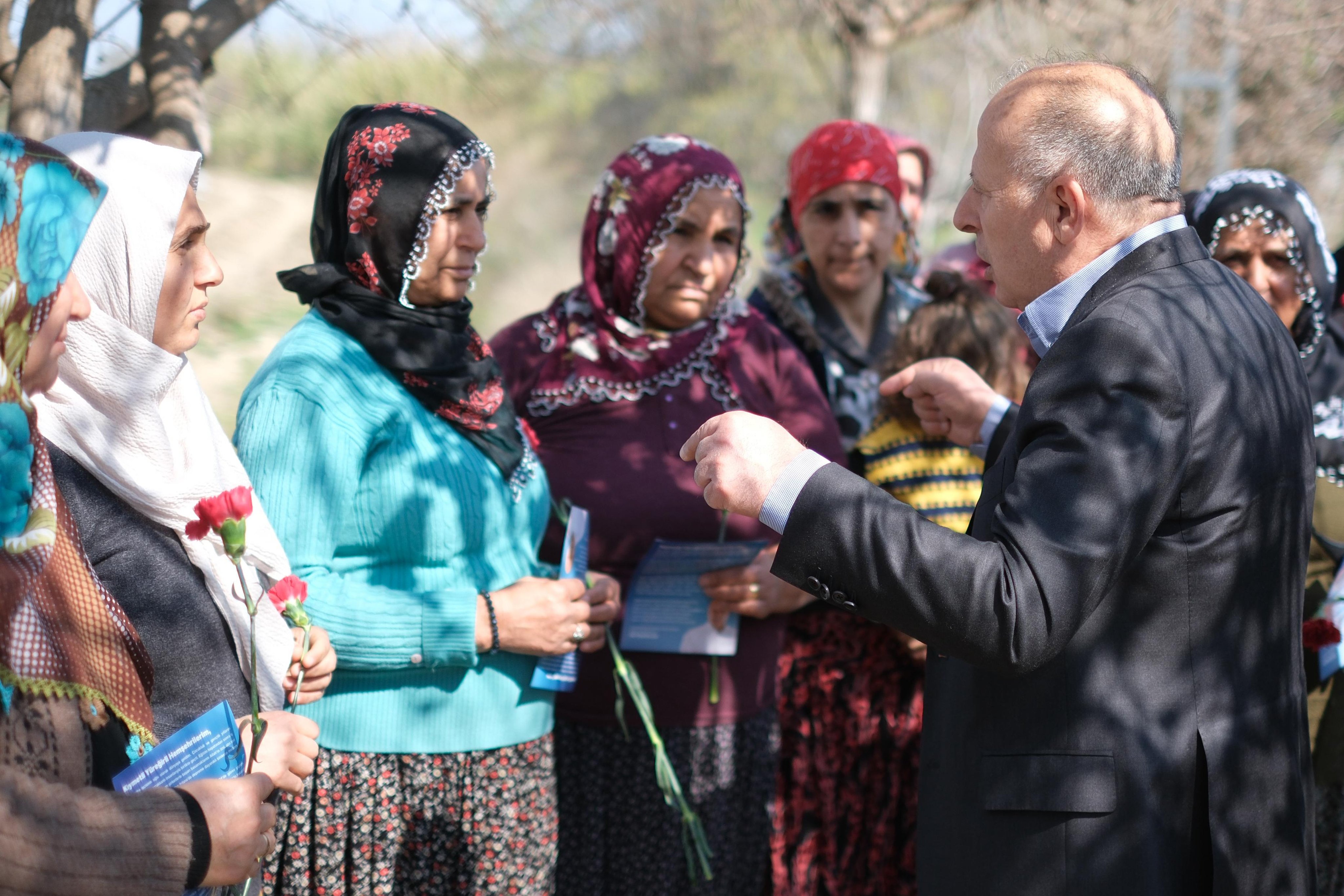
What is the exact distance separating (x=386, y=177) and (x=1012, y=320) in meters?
1.93

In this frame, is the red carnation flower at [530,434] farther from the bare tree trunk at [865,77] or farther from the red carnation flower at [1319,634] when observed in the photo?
the bare tree trunk at [865,77]

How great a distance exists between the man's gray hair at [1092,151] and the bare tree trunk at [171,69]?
2.12 meters

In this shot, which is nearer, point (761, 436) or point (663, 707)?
point (761, 436)

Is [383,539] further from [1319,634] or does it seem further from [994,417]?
[1319,634]

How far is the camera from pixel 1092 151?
69.5 inches

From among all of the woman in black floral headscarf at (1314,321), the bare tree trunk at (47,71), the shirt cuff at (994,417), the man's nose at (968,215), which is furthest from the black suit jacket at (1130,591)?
the bare tree trunk at (47,71)

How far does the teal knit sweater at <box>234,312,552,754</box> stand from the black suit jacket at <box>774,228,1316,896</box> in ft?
3.37

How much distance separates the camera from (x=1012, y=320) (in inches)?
136

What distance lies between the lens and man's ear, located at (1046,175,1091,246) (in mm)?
1771

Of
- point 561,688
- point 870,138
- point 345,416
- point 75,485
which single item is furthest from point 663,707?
point 870,138

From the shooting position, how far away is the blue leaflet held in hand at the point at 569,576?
265 centimetres

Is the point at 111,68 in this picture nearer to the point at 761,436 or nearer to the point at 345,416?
the point at 345,416

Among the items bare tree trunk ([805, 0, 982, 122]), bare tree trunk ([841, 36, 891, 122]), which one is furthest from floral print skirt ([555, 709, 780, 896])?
bare tree trunk ([805, 0, 982, 122])

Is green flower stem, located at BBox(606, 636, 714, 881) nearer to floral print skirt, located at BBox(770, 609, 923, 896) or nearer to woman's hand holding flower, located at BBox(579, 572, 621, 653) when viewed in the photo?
woman's hand holding flower, located at BBox(579, 572, 621, 653)
